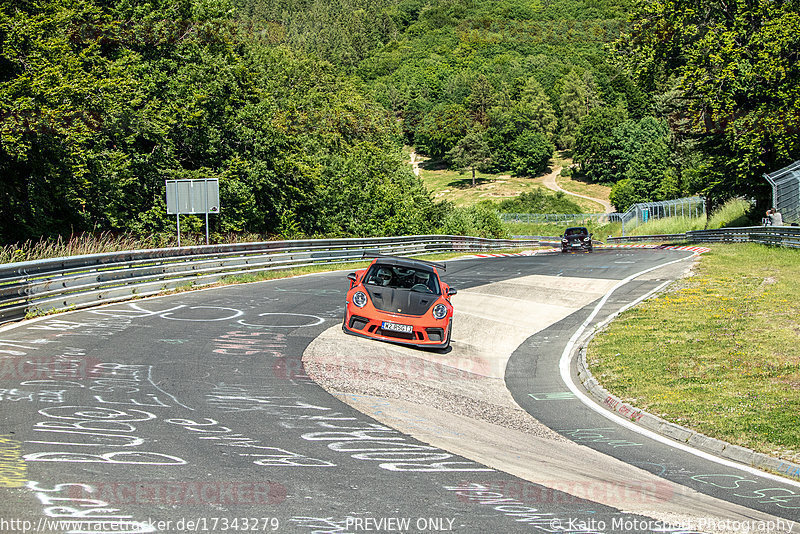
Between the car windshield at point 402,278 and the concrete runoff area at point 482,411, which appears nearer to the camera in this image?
the concrete runoff area at point 482,411

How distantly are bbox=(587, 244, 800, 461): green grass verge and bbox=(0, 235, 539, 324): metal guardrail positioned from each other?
11.0 m

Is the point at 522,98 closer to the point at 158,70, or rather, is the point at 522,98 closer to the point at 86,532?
the point at 158,70

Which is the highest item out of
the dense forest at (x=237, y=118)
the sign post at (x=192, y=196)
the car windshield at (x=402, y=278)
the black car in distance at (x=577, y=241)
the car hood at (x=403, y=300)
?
the dense forest at (x=237, y=118)

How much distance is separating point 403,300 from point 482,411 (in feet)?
13.2

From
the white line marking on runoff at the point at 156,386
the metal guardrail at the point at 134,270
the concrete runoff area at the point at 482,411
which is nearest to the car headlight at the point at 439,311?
the concrete runoff area at the point at 482,411

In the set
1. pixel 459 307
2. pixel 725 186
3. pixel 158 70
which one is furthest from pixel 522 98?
pixel 459 307

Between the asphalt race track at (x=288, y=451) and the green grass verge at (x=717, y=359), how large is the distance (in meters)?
0.94

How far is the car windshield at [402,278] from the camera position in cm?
1400

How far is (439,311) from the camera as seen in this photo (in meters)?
13.6

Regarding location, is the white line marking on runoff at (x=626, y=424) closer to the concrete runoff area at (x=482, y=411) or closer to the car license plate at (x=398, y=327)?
the concrete runoff area at (x=482, y=411)

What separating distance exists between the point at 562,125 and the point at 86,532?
17273 centimetres

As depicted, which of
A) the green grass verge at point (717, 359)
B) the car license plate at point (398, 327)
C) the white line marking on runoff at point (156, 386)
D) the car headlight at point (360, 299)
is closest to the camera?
the white line marking on runoff at point (156, 386)

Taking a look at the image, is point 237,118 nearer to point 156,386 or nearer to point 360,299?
point 360,299

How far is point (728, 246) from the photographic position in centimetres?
3812
